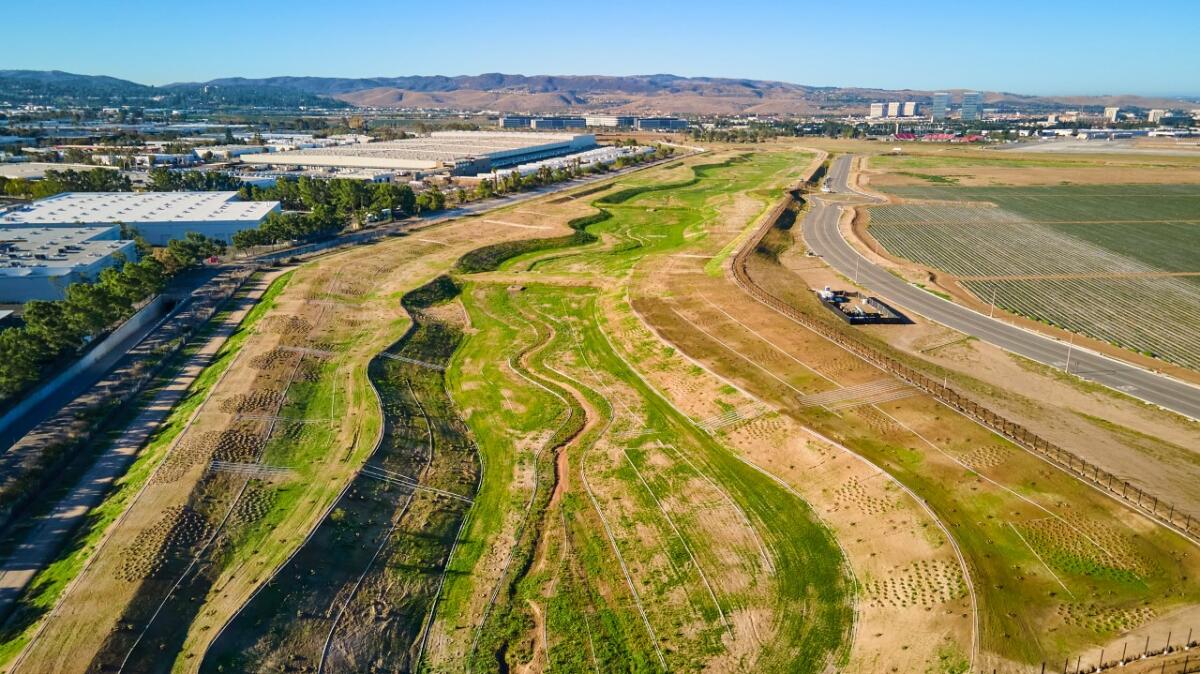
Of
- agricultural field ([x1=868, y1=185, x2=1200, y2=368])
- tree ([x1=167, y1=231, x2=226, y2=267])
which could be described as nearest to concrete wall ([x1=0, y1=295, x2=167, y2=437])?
tree ([x1=167, y1=231, x2=226, y2=267])

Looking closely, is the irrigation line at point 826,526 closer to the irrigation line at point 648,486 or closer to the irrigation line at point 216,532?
the irrigation line at point 648,486

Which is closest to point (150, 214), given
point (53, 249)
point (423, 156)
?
point (53, 249)

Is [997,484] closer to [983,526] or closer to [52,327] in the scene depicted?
[983,526]

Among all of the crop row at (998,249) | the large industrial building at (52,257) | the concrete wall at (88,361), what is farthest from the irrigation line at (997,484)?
the large industrial building at (52,257)

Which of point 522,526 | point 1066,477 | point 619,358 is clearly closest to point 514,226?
point 619,358

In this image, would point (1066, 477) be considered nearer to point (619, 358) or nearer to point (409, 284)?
point (619, 358)

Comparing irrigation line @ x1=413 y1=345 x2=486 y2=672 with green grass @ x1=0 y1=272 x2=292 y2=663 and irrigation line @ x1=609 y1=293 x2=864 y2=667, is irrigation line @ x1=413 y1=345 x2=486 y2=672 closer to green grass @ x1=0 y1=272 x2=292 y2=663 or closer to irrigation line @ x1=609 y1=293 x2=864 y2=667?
irrigation line @ x1=609 y1=293 x2=864 y2=667
